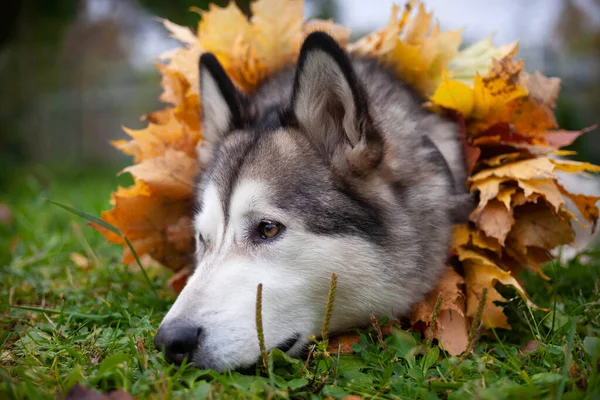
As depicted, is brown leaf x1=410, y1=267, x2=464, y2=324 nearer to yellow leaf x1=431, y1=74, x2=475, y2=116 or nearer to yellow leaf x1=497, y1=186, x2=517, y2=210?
yellow leaf x1=497, y1=186, x2=517, y2=210

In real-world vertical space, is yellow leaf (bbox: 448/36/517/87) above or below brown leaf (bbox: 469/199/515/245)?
above

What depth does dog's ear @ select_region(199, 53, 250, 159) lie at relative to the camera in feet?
9.02

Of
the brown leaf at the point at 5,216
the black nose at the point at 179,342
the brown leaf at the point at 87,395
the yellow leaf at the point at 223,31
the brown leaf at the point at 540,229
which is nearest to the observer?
the brown leaf at the point at 87,395

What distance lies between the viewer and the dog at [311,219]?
2.06 m

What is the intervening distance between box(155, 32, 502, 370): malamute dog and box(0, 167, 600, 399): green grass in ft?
0.54

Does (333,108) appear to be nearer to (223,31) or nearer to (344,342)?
(344,342)

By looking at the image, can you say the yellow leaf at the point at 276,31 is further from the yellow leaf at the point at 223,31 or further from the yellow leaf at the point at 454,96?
the yellow leaf at the point at 454,96

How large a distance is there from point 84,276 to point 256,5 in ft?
7.03

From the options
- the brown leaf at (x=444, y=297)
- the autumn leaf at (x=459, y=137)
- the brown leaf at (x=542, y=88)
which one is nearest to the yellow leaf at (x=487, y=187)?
the autumn leaf at (x=459, y=137)

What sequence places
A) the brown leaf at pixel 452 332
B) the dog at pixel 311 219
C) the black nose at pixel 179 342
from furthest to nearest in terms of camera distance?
the brown leaf at pixel 452 332, the dog at pixel 311 219, the black nose at pixel 179 342

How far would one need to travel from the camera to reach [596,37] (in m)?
10.8

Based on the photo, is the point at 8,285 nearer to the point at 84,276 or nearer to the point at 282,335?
the point at 84,276

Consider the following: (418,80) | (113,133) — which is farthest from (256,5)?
(113,133)

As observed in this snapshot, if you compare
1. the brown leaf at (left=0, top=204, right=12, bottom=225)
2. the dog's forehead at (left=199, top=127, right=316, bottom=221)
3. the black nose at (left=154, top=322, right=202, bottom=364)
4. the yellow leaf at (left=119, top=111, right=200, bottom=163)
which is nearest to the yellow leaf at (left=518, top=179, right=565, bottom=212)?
the dog's forehead at (left=199, top=127, right=316, bottom=221)
